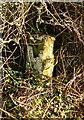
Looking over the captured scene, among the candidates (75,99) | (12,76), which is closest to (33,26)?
(12,76)

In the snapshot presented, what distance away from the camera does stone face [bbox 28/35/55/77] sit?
2748 mm

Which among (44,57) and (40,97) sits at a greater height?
(44,57)

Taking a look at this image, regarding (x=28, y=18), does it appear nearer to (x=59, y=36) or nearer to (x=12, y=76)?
(x=59, y=36)

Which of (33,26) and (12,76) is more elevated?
(33,26)

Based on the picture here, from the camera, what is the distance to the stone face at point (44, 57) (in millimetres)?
2748

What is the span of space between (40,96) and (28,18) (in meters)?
0.70

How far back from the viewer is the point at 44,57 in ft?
9.11

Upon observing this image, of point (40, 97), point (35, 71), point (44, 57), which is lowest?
point (40, 97)

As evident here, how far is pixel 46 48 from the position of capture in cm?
276

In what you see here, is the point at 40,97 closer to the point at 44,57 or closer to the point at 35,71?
the point at 35,71

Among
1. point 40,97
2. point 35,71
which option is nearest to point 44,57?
point 35,71

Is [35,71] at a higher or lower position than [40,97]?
higher

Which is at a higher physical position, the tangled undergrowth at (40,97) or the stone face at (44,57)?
the stone face at (44,57)

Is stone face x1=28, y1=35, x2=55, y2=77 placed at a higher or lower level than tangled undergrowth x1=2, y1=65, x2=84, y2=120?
higher
